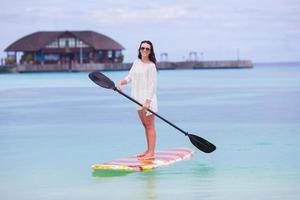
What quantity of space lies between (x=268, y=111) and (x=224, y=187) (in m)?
16.2

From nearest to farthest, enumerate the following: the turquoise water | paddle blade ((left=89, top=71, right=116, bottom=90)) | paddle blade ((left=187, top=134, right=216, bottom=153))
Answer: the turquoise water
paddle blade ((left=89, top=71, right=116, bottom=90))
paddle blade ((left=187, top=134, right=216, bottom=153))

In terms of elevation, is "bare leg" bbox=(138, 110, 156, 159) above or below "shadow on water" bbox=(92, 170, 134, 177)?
above

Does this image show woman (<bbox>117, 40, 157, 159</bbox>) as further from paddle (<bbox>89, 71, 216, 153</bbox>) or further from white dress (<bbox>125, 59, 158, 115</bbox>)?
paddle (<bbox>89, 71, 216, 153</bbox>)

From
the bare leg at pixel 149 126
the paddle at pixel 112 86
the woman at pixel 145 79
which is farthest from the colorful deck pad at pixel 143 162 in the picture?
the woman at pixel 145 79

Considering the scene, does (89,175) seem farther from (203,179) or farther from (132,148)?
(132,148)

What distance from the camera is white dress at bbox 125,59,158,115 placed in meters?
9.95

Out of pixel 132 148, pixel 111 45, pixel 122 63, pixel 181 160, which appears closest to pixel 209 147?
pixel 181 160

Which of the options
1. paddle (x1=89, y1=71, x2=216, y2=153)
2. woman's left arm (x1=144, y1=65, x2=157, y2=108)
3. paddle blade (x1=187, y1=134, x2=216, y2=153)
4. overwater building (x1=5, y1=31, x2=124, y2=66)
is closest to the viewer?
woman's left arm (x1=144, y1=65, x2=157, y2=108)

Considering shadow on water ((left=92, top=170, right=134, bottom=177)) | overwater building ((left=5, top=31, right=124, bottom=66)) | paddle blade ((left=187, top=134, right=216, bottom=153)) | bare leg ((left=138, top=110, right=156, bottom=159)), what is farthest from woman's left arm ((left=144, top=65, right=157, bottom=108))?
overwater building ((left=5, top=31, right=124, bottom=66))

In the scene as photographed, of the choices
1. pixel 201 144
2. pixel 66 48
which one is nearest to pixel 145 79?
pixel 201 144

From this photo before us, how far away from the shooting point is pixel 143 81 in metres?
9.98

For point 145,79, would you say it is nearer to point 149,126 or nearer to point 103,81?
point 149,126

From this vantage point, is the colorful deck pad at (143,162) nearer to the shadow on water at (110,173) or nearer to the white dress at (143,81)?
the shadow on water at (110,173)

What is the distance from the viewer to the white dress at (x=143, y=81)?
9.95 meters
